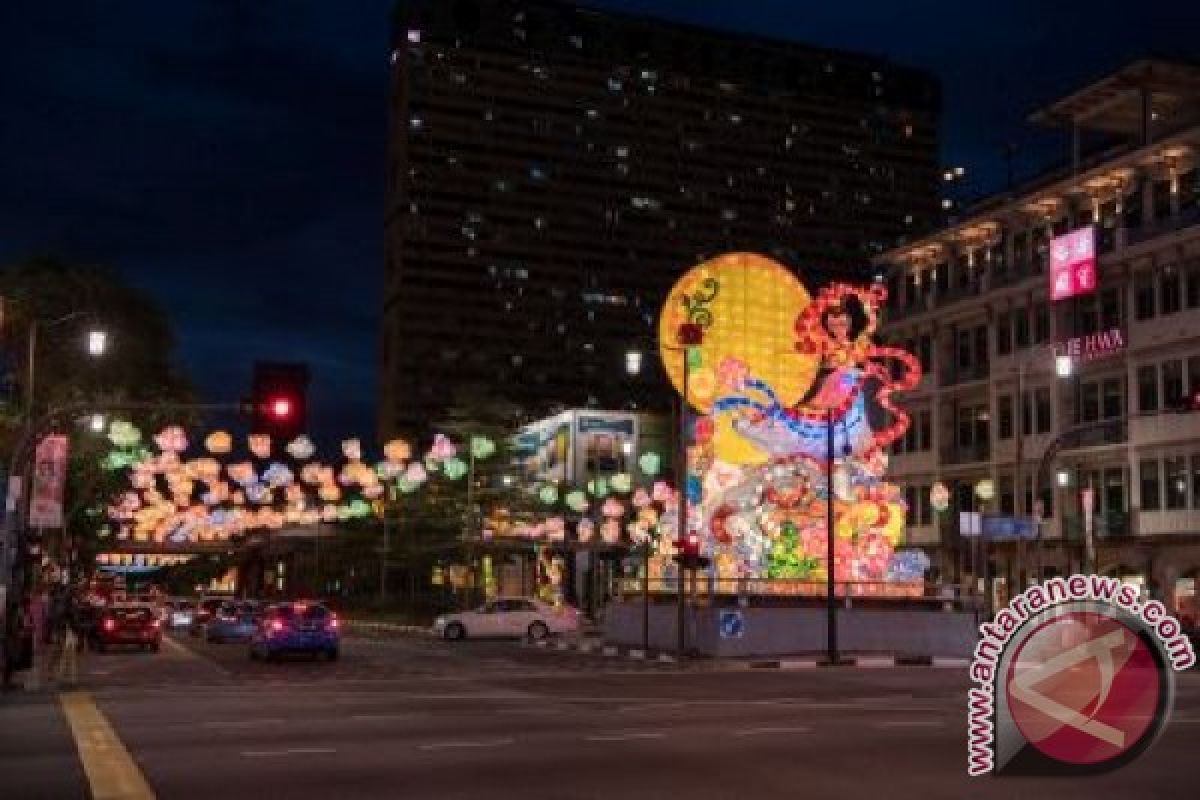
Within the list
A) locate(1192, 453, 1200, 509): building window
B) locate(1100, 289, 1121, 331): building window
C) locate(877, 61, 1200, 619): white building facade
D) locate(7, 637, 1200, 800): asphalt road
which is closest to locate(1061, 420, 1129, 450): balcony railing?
locate(877, 61, 1200, 619): white building facade

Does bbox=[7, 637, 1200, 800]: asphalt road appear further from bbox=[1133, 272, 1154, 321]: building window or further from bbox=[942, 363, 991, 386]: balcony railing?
bbox=[942, 363, 991, 386]: balcony railing

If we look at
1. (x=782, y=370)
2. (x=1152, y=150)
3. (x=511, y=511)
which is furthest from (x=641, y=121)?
(x=782, y=370)

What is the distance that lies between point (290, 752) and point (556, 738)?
320cm

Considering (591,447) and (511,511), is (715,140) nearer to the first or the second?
(591,447)

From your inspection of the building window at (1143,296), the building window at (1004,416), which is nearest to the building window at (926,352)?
the building window at (1004,416)

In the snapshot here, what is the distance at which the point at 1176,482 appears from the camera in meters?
49.5

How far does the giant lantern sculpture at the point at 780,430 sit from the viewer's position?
3894 centimetres

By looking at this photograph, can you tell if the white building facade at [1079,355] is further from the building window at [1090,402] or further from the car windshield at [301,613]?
the car windshield at [301,613]

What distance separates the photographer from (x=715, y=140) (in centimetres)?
16325

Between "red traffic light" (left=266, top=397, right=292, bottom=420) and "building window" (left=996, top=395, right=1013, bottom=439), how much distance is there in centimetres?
3868

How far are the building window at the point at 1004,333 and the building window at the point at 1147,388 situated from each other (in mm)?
8027

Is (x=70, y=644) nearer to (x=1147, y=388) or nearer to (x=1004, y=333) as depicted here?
(x=1147, y=388)

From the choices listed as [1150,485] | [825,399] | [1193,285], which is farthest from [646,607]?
[1193,285]

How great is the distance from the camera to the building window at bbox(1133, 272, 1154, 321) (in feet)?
169
